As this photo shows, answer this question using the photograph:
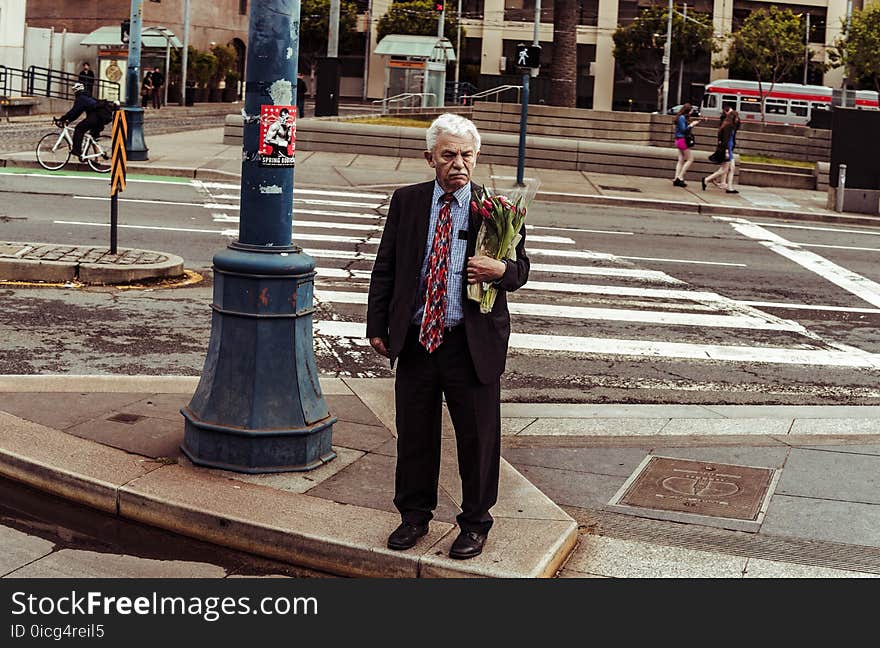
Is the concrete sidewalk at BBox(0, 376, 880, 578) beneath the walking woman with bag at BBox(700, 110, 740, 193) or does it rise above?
beneath

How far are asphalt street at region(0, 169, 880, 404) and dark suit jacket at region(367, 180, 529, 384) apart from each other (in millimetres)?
3682

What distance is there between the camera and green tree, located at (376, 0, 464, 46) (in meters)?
79.9

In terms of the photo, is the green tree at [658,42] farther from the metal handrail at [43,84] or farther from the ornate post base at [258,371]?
the ornate post base at [258,371]

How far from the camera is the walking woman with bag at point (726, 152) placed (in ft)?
84.5

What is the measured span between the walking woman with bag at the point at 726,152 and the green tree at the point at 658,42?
1962 inches

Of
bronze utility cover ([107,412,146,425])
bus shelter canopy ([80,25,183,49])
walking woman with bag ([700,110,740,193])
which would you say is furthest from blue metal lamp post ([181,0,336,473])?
bus shelter canopy ([80,25,183,49])

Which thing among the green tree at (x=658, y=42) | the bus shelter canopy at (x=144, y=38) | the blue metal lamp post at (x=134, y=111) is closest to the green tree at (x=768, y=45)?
the green tree at (x=658, y=42)

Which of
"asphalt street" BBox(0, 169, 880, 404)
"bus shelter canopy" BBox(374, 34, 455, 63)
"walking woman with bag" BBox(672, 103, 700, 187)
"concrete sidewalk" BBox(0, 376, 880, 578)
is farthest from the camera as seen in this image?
"bus shelter canopy" BBox(374, 34, 455, 63)

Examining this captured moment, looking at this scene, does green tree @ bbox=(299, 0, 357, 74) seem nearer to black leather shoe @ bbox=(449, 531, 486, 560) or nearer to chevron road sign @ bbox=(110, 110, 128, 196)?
chevron road sign @ bbox=(110, 110, 128, 196)

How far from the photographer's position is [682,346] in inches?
432

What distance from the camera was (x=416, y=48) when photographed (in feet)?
169

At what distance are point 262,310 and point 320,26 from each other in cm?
7850

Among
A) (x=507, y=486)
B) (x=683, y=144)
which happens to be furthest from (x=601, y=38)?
(x=507, y=486)

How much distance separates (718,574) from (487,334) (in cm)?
154
